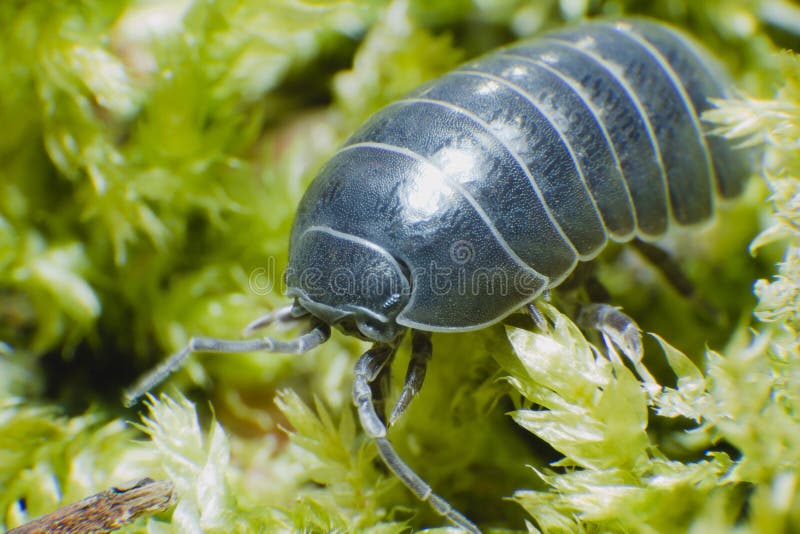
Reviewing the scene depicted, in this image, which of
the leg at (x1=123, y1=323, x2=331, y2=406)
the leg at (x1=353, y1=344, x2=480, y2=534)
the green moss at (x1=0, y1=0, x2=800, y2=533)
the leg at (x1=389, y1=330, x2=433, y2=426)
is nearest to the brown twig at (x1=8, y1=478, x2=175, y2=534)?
the green moss at (x1=0, y1=0, x2=800, y2=533)

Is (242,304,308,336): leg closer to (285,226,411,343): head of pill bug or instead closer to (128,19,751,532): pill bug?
(128,19,751,532): pill bug

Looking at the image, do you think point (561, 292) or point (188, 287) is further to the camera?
point (188, 287)

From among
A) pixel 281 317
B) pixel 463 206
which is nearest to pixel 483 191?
pixel 463 206

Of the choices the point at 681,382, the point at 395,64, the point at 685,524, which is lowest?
the point at 685,524

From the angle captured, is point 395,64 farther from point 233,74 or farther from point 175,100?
point 175,100

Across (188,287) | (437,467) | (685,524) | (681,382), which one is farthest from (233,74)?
(685,524)

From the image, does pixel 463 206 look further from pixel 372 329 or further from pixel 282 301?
pixel 282 301
